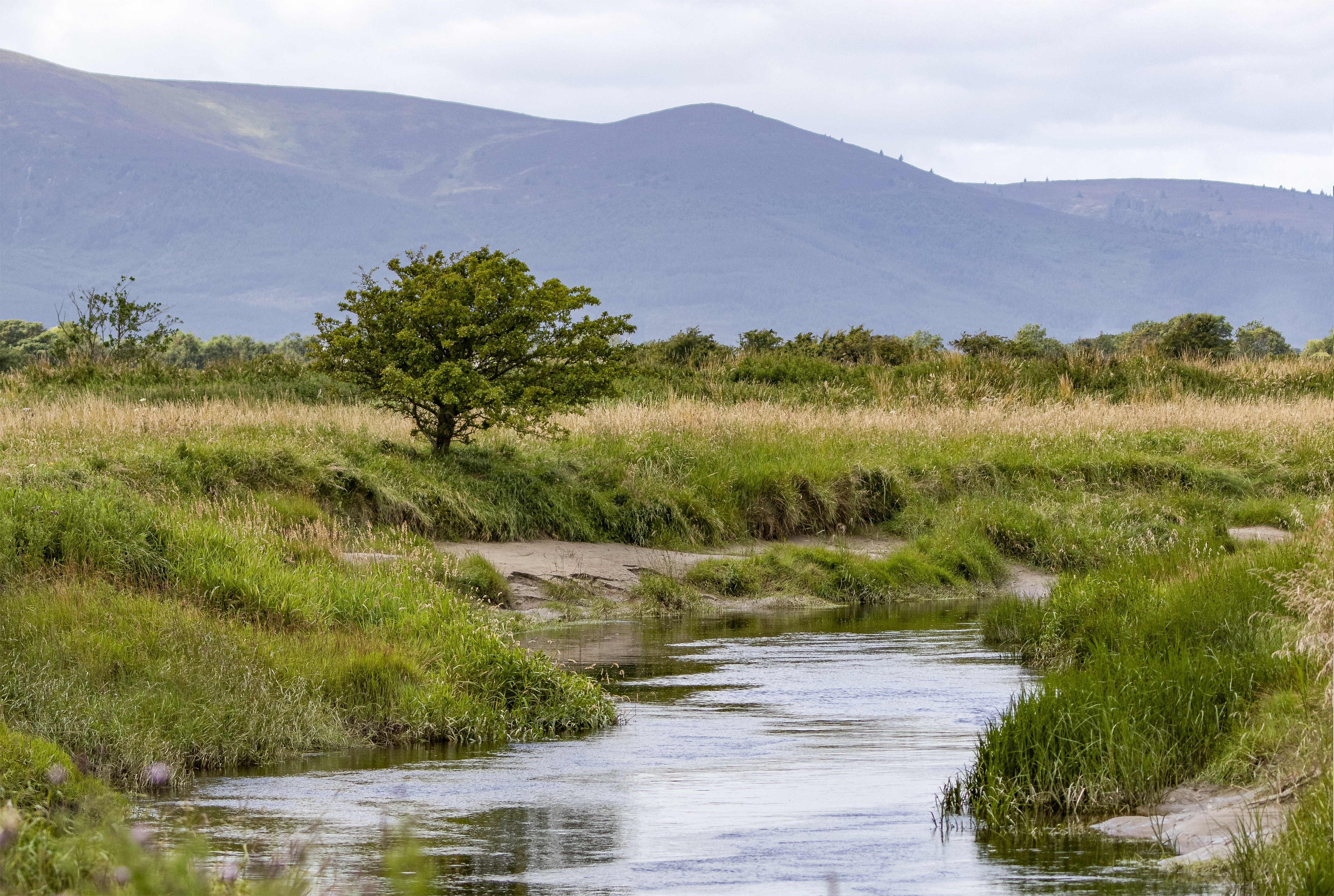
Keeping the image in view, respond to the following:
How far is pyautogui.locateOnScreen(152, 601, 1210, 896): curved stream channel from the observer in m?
8.24

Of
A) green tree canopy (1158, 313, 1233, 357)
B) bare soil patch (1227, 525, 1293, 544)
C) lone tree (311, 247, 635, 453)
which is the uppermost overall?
green tree canopy (1158, 313, 1233, 357)

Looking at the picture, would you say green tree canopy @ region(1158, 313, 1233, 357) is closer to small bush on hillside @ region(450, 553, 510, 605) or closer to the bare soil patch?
the bare soil patch

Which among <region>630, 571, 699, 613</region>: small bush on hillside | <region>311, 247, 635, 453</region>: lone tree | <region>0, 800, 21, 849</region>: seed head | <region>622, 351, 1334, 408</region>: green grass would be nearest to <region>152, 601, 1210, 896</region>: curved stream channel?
<region>0, 800, 21, 849</region>: seed head

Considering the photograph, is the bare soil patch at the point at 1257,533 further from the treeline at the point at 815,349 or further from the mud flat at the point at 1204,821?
the mud flat at the point at 1204,821

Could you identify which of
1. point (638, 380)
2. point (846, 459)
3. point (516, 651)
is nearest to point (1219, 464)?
point (846, 459)

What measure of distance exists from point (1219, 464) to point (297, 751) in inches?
968

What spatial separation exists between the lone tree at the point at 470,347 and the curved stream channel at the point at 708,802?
933 centimetres

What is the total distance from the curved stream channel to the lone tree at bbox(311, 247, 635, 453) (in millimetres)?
9328

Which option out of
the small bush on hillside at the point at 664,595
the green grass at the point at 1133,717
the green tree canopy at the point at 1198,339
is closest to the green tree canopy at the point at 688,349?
the green tree canopy at the point at 1198,339

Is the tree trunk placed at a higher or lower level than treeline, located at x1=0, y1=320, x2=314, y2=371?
lower

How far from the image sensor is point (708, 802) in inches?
398

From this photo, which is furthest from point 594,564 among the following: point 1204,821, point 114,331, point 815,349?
point 815,349

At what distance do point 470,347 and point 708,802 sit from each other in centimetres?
1611

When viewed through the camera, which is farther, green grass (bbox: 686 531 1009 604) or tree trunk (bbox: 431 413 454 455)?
tree trunk (bbox: 431 413 454 455)
